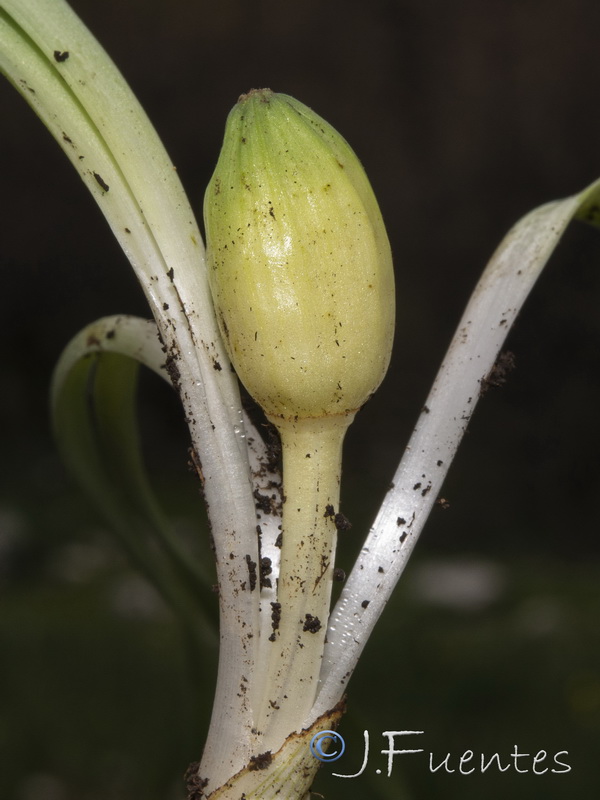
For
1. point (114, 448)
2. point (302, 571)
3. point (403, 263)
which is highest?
point (403, 263)

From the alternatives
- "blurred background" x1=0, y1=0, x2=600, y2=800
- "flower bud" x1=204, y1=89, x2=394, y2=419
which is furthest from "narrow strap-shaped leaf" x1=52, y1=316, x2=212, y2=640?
"blurred background" x1=0, y1=0, x2=600, y2=800

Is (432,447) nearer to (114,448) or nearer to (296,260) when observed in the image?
(296,260)

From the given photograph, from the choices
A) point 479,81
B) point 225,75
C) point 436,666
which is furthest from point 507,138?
point 436,666

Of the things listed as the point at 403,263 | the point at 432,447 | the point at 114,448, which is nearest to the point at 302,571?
the point at 432,447

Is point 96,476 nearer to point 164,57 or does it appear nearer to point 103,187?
point 103,187

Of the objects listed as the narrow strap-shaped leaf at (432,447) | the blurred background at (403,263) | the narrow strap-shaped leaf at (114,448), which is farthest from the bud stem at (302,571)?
the blurred background at (403,263)
